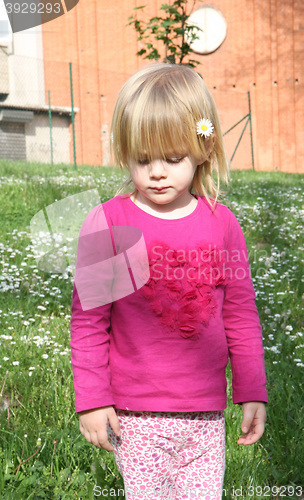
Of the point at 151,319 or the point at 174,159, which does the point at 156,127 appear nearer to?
the point at 174,159

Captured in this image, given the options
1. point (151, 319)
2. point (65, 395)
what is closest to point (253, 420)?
point (151, 319)

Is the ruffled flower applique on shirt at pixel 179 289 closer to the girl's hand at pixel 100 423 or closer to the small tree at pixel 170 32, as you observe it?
the girl's hand at pixel 100 423

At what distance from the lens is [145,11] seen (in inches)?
802

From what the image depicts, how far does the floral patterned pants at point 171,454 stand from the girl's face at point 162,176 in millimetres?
671

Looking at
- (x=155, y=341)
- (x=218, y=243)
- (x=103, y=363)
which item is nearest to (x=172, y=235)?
(x=218, y=243)

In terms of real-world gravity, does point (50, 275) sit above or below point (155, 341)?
below

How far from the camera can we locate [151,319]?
168 centimetres

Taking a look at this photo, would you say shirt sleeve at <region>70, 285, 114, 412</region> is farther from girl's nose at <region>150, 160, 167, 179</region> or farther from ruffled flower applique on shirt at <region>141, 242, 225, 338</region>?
girl's nose at <region>150, 160, 167, 179</region>

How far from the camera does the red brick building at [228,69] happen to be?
2023 cm

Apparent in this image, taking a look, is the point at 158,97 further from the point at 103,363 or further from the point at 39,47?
the point at 39,47

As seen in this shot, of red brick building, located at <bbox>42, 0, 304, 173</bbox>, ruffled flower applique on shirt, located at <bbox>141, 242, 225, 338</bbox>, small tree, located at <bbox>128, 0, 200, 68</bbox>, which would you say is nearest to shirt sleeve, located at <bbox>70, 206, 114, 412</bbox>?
ruffled flower applique on shirt, located at <bbox>141, 242, 225, 338</bbox>

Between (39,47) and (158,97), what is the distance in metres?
20.4

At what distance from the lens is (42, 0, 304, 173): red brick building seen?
20234 millimetres

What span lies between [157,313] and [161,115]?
60 cm
